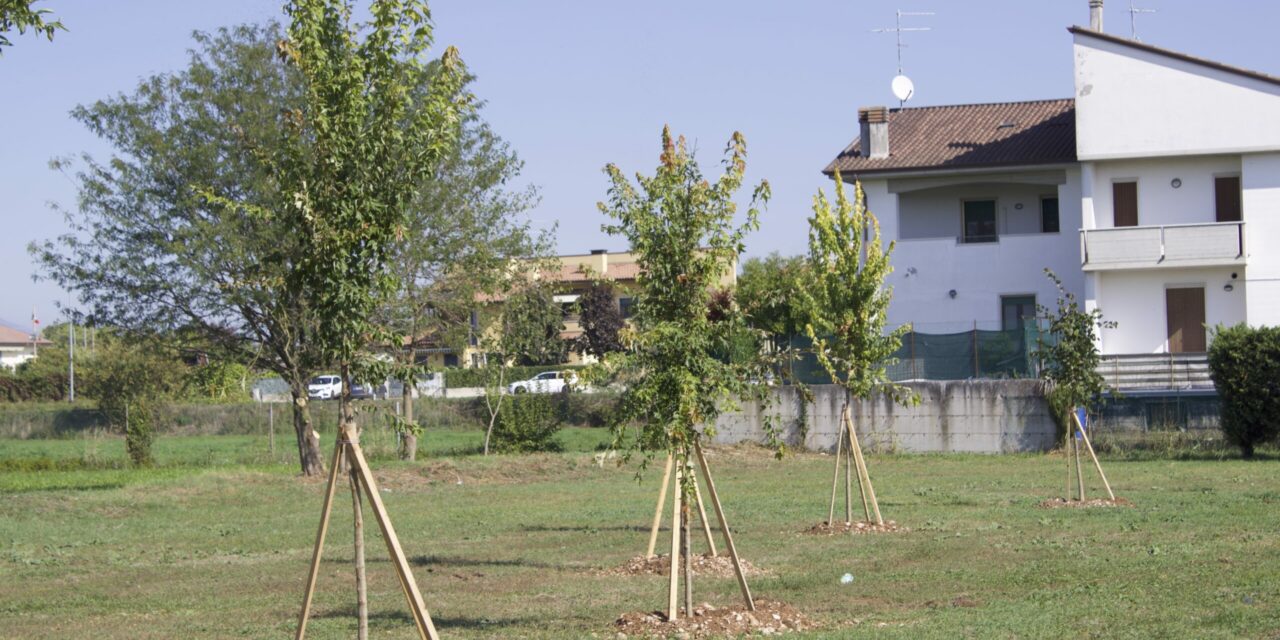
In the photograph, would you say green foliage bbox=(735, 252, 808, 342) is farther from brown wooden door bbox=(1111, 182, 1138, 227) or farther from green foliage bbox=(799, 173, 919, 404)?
brown wooden door bbox=(1111, 182, 1138, 227)

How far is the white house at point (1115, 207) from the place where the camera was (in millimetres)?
36188

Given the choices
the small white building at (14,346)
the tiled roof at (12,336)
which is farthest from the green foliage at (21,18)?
the tiled roof at (12,336)

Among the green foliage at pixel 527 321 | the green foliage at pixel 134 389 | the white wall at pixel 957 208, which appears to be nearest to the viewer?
the green foliage at pixel 134 389

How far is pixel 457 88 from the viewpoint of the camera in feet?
31.8

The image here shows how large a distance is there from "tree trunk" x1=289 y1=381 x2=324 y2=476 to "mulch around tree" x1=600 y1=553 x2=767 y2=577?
13910mm

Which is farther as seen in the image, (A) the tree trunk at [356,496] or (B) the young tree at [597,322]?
(B) the young tree at [597,322]

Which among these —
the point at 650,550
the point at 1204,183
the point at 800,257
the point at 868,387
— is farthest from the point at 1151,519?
the point at 800,257

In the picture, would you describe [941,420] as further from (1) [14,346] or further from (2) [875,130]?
(1) [14,346]

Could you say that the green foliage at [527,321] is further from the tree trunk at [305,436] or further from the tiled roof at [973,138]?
the tiled roof at [973,138]

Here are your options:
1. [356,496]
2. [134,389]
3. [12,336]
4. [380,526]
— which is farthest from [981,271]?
[12,336]

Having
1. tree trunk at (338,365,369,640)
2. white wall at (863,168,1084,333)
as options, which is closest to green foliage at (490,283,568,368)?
white wall at (863,168,1084,333)

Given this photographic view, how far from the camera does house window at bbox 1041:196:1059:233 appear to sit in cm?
4109

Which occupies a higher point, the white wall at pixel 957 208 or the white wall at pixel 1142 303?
the white wall at pixel 957 208

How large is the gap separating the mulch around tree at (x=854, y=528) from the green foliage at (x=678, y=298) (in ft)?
21.5
